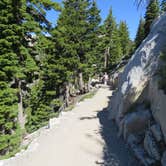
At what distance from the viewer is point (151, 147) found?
31.1 ft

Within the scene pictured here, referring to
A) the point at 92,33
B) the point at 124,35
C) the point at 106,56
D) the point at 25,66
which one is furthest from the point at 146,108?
the point at 124,35

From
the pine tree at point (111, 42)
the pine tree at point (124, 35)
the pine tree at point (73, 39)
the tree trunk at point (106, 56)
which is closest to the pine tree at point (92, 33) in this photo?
the pine tree at point (73, 39)

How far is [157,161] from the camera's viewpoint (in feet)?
30.1

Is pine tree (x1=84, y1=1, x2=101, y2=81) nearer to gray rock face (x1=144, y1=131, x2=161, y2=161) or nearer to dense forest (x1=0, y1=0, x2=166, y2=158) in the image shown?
dense forest (x1=0, y1=0, x2=166, y2=158)

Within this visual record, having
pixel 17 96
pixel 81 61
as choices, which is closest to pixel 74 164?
pixel 17 96

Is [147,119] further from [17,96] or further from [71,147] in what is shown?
[17,96]

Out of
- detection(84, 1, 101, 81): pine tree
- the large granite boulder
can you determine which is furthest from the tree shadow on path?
detection(84, 1, 101, 81): pine tree

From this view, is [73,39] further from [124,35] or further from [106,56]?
[124,35]

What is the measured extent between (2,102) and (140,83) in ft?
26.3

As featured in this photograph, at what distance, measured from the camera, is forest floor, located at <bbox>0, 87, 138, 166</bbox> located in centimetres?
1090

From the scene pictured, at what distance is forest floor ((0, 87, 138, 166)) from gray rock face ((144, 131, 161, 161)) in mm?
805

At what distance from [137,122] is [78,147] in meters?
2.82

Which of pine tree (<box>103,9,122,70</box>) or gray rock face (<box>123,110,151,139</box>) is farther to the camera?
pine tree (<box>103,9,122,70</box>)

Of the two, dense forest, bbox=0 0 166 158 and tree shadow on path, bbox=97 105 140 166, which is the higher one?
dense forest, bbox=0 0 166 158
